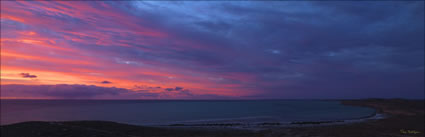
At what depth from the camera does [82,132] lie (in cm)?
3020

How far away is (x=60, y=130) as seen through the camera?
97.5 ft

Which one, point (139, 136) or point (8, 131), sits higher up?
point (8, 131)

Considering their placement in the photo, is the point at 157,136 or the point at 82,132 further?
the point at 157,136

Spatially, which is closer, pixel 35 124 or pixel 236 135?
pixel 35 124

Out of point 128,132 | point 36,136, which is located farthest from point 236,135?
point 36,136

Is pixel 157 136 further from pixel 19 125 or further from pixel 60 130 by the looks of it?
pixel 19 125

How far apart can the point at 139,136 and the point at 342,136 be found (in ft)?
97.7

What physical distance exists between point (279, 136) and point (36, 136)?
32.2m

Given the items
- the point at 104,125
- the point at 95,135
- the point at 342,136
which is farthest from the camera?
the point at 104,125

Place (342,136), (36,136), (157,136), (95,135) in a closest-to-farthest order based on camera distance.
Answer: (36,136), (95,135), (342,136), (157,136)

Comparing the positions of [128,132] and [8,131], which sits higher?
[8,131]

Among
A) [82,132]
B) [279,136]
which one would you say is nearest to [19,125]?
[82,132]

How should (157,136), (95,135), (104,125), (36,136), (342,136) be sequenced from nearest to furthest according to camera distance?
(36,136) → (95,135) → (342,136) → (157,136) → (104,125)

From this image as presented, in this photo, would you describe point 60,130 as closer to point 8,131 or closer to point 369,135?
point 8,131
